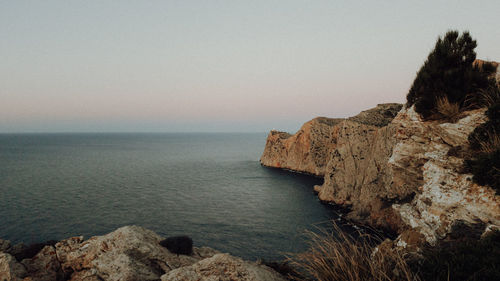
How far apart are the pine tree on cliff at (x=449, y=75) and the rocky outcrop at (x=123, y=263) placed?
13177 mm

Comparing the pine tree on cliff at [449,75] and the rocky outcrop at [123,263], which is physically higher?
the pine tree on cliff at [449,75]

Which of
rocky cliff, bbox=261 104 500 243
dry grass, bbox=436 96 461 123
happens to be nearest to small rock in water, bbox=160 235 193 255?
rocky cliff, bbox=261 104 500 243

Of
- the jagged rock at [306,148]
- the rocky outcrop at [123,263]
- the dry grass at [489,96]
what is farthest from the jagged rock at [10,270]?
the jagged rock at [306,148]

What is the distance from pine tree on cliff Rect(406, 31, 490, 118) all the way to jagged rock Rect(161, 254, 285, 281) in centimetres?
1313

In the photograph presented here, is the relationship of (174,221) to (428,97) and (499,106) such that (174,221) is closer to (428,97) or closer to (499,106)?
(428,97)

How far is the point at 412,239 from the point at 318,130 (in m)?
63.5

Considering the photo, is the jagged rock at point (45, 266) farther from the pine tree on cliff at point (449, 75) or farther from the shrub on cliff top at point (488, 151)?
the pine tree on cliff at point (449, 75)

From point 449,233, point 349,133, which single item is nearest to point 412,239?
point 449,233

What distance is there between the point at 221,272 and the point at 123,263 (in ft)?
16.5

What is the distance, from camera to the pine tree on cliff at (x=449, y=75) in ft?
40.8

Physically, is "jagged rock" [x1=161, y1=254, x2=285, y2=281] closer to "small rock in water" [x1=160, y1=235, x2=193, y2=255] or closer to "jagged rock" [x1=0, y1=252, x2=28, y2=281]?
"small rock in water" [x1=160, y1=235, x2=193, y2=255]

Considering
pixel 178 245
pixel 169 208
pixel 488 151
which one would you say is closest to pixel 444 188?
pixel 488 151

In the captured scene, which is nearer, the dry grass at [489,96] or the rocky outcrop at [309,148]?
the dry grass at [489,96]

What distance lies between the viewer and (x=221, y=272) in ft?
26.5
